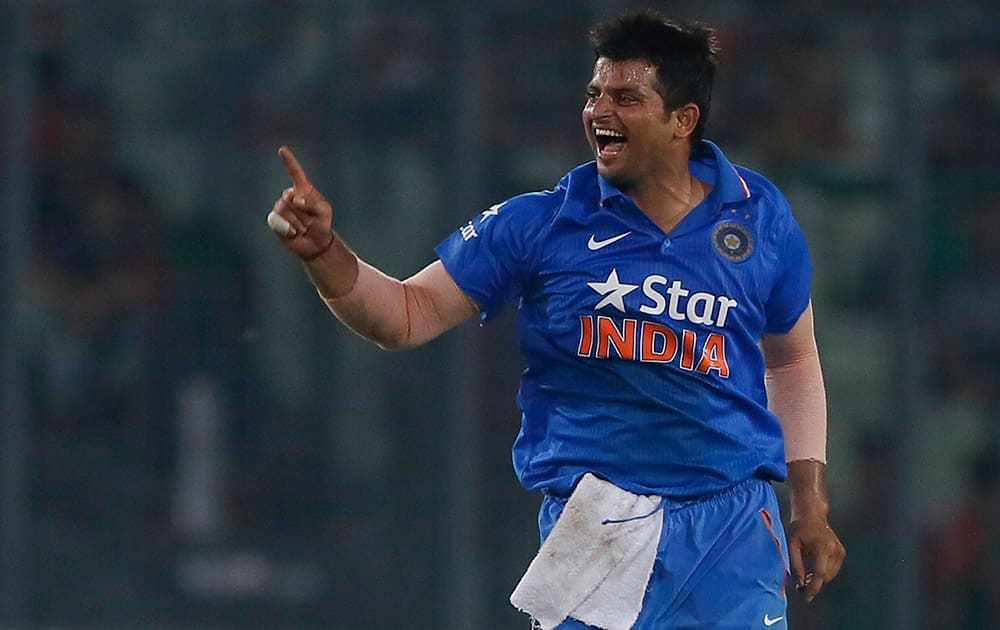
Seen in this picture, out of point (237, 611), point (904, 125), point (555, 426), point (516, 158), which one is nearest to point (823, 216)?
point (904, 125)

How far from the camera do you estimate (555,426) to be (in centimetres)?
427

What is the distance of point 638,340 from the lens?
163 inches

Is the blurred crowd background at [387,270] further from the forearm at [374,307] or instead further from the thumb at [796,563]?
the forearm at [374,307]

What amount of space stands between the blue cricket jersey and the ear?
0.52 feet

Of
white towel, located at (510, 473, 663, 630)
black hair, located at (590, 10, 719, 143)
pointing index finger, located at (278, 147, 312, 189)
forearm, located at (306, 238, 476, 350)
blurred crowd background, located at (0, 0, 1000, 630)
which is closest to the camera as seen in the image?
pointing index finger, located at (278, 147, 312, 189)

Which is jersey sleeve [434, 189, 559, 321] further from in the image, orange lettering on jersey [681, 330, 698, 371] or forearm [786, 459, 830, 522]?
forearm [786, 459, 830, 522]

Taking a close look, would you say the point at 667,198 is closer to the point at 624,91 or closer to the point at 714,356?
the point at 624,91

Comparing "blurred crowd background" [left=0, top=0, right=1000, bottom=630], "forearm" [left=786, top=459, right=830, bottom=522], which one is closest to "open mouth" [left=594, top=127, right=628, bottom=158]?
"forearm" [left=786, top=459, right=830, bottom=522]

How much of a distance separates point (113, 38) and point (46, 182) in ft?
2.46

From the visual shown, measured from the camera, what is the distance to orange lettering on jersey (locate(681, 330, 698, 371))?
4.15 meters

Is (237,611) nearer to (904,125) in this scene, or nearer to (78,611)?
(78,611)

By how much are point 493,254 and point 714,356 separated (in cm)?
52

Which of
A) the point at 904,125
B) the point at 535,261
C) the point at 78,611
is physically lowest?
the point at 78,611

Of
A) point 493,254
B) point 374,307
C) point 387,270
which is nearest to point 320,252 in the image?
point 374,307
